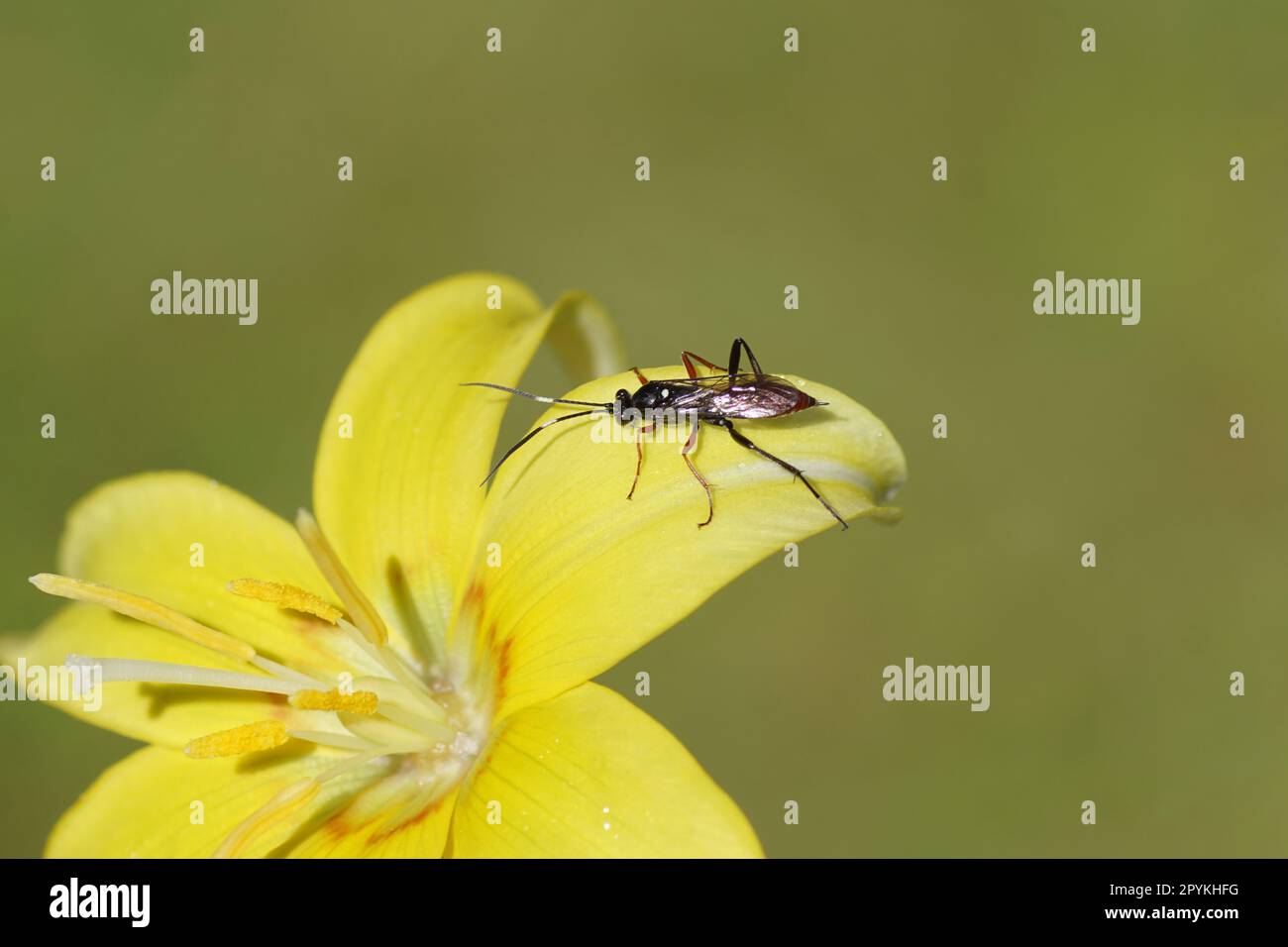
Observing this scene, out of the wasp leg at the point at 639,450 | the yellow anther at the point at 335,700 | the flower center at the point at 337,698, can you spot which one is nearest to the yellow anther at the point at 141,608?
the flower center at the point at 337,698

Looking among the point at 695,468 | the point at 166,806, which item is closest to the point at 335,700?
the point at 166,806

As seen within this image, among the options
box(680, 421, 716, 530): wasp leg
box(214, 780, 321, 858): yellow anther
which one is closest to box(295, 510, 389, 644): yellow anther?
box(214, 780, 321, 858): yellow anther

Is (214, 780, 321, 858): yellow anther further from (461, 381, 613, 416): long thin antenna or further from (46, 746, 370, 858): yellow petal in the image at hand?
(461, 381, 613, 416): long thin antenna

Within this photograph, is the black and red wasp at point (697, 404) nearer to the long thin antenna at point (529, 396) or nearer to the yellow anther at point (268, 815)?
the long thin antenna at point (529, 396)

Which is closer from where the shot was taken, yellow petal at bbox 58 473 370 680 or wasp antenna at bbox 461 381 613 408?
wasp antenna at bbox 461 381 613 408

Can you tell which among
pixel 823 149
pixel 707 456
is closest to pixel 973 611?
pixel 823 149

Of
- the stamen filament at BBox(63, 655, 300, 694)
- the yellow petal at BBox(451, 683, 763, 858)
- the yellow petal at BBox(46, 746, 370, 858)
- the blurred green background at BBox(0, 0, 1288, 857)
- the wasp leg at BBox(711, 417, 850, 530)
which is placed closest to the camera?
the yellow petal at BBox(451, 683, 763, 858)
